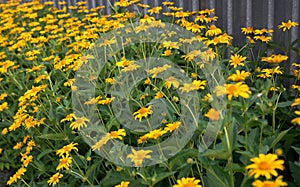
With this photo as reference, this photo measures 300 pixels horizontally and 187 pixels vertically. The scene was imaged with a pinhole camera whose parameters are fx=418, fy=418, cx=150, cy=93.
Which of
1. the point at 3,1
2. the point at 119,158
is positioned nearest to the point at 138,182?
the point at 119,158

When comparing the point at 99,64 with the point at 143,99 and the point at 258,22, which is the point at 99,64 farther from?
the point at 258,22

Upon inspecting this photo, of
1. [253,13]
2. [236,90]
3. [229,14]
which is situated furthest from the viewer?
[229,14]

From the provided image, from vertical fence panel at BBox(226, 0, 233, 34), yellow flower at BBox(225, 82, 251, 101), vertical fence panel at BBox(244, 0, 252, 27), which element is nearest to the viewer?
yellow flower at BBox(225, 82, 251, 101)

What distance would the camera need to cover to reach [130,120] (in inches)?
90.4

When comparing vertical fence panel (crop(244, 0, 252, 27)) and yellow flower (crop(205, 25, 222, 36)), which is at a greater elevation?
vertical fence panel (crop(244, 0, 252, 27))

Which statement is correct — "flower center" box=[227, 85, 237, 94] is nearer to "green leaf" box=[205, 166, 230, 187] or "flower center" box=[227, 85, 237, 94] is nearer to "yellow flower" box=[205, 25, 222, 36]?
"green leaf" box=[205, 166, 230, 187]

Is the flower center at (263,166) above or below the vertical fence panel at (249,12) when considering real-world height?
below

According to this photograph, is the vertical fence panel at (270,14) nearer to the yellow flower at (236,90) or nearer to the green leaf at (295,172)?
the green leaf at (295,172)

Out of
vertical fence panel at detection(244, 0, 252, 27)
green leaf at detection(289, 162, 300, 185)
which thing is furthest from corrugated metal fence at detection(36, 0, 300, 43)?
green leaf at detection(289, 162, 300, 185)

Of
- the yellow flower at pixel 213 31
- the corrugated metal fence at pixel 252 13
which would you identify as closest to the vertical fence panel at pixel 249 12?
the corrugated metal fence at pixel 252 13

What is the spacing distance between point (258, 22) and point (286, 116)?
1.13 meters

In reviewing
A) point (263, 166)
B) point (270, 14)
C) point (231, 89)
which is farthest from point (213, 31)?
point (263, 166)

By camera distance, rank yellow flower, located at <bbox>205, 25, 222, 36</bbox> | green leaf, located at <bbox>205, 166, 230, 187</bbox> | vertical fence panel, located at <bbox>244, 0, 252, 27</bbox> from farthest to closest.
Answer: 1. vertical fence panel, located at <bbox>244, 0, 252, 27</bbox>
2. yellow flower, located at <bbox>205, 25, 222, 36</bbox>
3. green leaf, located at <bbox>205, 166, 230, 187</bbox>

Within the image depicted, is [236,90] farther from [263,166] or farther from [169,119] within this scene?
[169,119]
